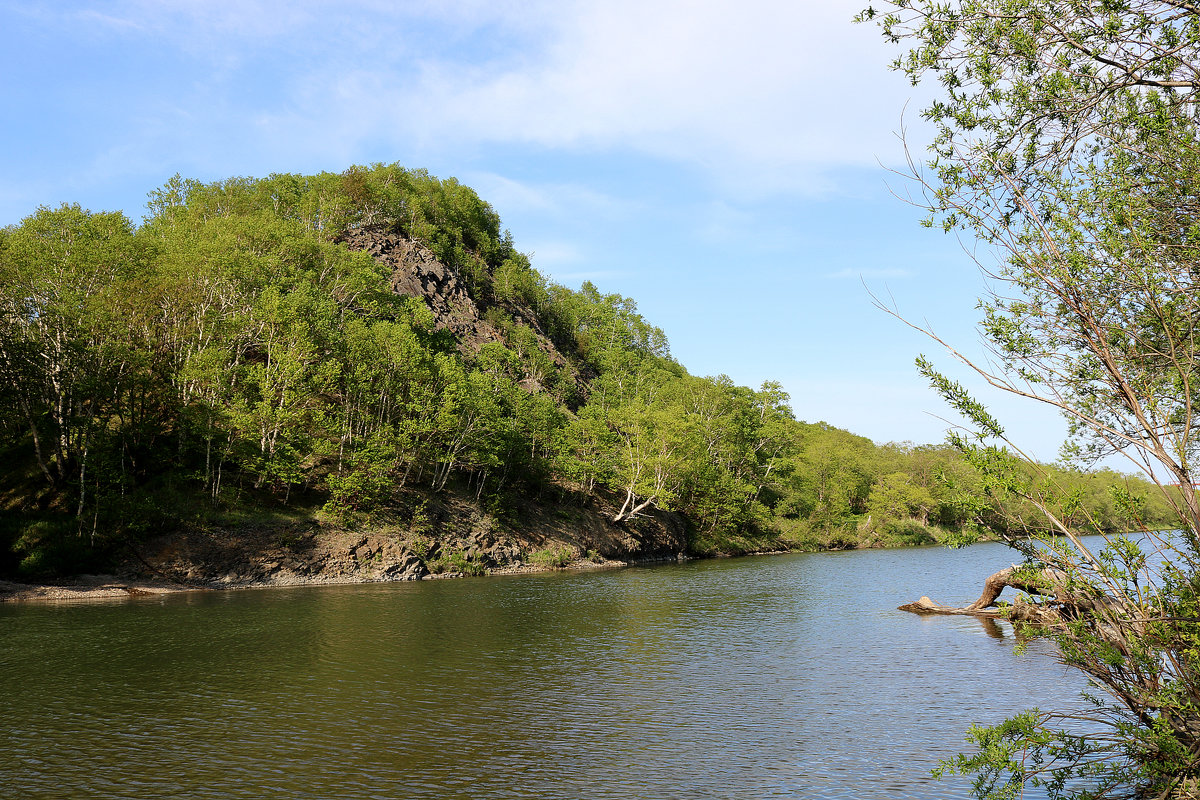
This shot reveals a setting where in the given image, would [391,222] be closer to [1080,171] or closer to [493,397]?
[493,397]

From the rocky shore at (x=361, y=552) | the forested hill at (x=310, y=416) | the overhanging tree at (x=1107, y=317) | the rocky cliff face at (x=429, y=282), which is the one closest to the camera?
the overhanging tree at (x=1107, y=317)

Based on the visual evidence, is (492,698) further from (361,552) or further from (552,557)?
(552,557)

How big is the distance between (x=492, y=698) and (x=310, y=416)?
46.9 m

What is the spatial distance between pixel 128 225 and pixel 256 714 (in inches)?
2371

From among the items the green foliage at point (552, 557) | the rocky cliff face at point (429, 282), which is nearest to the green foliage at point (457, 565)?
the green foliage at point (552, 557)

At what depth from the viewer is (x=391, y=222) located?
122m


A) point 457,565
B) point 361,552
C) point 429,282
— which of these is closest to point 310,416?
point 361,552

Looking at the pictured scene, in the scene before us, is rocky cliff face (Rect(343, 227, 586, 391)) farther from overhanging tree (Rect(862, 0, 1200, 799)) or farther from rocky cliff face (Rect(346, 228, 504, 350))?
overhanging tree (Rect(862, 0, 1200, 799))

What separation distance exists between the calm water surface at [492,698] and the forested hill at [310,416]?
298 inches

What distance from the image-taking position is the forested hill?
49.7m

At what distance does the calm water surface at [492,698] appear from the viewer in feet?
53.6

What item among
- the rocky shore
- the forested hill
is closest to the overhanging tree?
the forested hill

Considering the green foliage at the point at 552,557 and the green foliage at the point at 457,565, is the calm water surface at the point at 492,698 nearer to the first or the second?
the green foliage at the point at 457,565

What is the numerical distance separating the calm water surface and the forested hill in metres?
7.56
